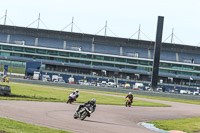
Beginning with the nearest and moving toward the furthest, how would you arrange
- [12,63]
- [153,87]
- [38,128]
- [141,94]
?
[38,128], [141,94], [153,87], [12,63]

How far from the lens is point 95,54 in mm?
124625

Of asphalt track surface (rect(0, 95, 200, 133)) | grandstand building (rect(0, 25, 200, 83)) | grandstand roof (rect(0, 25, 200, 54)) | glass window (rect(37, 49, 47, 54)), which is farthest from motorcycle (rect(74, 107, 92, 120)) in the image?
grandstand roof (rect(0, 25, 200, 54))

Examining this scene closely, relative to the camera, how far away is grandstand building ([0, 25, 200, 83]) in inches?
4862

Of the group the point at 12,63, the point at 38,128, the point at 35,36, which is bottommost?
the point at 38,128

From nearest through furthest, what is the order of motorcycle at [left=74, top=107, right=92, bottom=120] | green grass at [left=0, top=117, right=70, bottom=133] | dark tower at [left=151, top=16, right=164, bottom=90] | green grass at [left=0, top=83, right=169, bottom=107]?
green grass at [left=0, top=117, right=70, bottom=133] < motorcycle at [left=74, top=107, right=92, bottom=120] < green grass at [left=0, top=83, right=169, bottom=107] < dark tower at [left=151, top=16, right=164, bottom=90]

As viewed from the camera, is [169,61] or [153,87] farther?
[169,61]

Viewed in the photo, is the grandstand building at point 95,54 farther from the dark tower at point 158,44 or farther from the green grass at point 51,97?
the green grass at point 51,97

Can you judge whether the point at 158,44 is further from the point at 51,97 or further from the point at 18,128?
the point at 18,128

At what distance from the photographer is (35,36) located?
5074 inches

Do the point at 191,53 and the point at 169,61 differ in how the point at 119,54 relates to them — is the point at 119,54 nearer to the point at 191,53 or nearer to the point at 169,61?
the point at 169,61

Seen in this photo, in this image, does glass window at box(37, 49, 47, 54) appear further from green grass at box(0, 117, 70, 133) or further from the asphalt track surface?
green grass at box(0, 117, 70, 133)

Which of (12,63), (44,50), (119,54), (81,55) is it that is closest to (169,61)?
(119,54)

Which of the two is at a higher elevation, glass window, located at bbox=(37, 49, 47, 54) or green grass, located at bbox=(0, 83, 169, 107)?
glass window, located at bbox=(37, 49, 47, 54)

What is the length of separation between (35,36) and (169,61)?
45.4 metres
